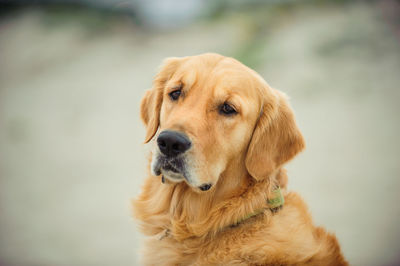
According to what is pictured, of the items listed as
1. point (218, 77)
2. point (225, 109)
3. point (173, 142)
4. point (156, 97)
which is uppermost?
point (156, 97)

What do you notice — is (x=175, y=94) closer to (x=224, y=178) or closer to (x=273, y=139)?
(x=224, y=178)

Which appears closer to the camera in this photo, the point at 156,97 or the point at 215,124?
the point at 215,124

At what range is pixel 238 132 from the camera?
9.82 ft

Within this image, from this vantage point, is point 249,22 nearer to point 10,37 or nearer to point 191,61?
point 10,37

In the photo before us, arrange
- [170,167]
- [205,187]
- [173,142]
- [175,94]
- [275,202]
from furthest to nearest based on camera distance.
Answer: [175,94], [275,202], [205,187], [170,167], [173,142]

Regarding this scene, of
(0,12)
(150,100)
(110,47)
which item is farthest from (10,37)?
(150,100)

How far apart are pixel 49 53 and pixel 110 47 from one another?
2.13 metres

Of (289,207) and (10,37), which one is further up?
(10,37)

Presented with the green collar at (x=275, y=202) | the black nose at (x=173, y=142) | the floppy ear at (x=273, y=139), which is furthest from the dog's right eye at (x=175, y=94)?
the green collar at (x=275, y=202)

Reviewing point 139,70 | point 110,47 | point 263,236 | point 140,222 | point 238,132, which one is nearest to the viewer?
point 263,236

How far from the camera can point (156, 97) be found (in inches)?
132

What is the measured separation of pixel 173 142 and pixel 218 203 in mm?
770

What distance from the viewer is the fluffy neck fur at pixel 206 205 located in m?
2.93

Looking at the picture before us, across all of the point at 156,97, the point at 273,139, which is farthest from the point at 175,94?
the point at 273,139
